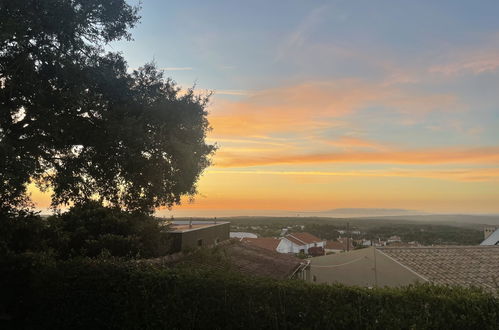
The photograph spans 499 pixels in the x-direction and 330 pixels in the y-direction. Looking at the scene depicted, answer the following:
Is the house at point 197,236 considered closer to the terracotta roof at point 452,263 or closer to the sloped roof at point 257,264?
the sloped roof at point 257,264

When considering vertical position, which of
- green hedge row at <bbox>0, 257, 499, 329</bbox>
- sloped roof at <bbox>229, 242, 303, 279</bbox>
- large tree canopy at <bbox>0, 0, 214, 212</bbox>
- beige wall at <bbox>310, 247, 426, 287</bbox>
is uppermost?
large tree canopy at <bbox>0, 0, 214, 212</bbox>

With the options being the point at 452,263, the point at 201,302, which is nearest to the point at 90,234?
the point at 201,302

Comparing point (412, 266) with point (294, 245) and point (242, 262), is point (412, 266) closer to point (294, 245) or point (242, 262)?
point (242, 262)

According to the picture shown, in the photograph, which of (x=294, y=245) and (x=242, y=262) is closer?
(x=242, y=262)

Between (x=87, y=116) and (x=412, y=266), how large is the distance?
19.0 m

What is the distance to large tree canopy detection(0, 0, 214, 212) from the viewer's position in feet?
30.0

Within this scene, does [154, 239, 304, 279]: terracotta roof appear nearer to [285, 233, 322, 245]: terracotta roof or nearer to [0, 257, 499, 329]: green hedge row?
[0, 257, 499, 329]: green hedge row

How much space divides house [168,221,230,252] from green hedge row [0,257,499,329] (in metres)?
7.28

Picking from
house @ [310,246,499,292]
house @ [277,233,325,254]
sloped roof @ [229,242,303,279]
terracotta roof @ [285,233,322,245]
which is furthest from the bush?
terracotta roof @ [285,233,322,245]

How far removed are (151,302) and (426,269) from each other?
17.0m

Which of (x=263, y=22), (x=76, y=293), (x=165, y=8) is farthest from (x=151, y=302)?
(x=263, y=22)

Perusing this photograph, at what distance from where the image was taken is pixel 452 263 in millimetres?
21750

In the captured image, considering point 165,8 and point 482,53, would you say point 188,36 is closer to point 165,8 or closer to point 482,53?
point 165,8

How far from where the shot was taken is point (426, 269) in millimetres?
20141
